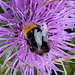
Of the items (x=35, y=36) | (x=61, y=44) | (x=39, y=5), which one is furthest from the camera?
(x=61, y=44)

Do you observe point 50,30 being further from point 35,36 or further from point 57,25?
point 35,36

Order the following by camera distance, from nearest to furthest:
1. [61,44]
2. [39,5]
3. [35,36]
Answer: [35,36]
[39,5]
[61,44]

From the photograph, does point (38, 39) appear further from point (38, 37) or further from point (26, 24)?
point (26, 24)

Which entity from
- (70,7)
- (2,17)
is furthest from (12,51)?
(70,7)

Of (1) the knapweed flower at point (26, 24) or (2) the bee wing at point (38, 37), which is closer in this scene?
(2) the bee wing at point (38, 37)

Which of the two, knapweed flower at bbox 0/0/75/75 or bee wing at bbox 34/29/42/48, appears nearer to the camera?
bee wing at bbox 34/29/42/48

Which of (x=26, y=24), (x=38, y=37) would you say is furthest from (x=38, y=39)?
(x=26, y=24)
